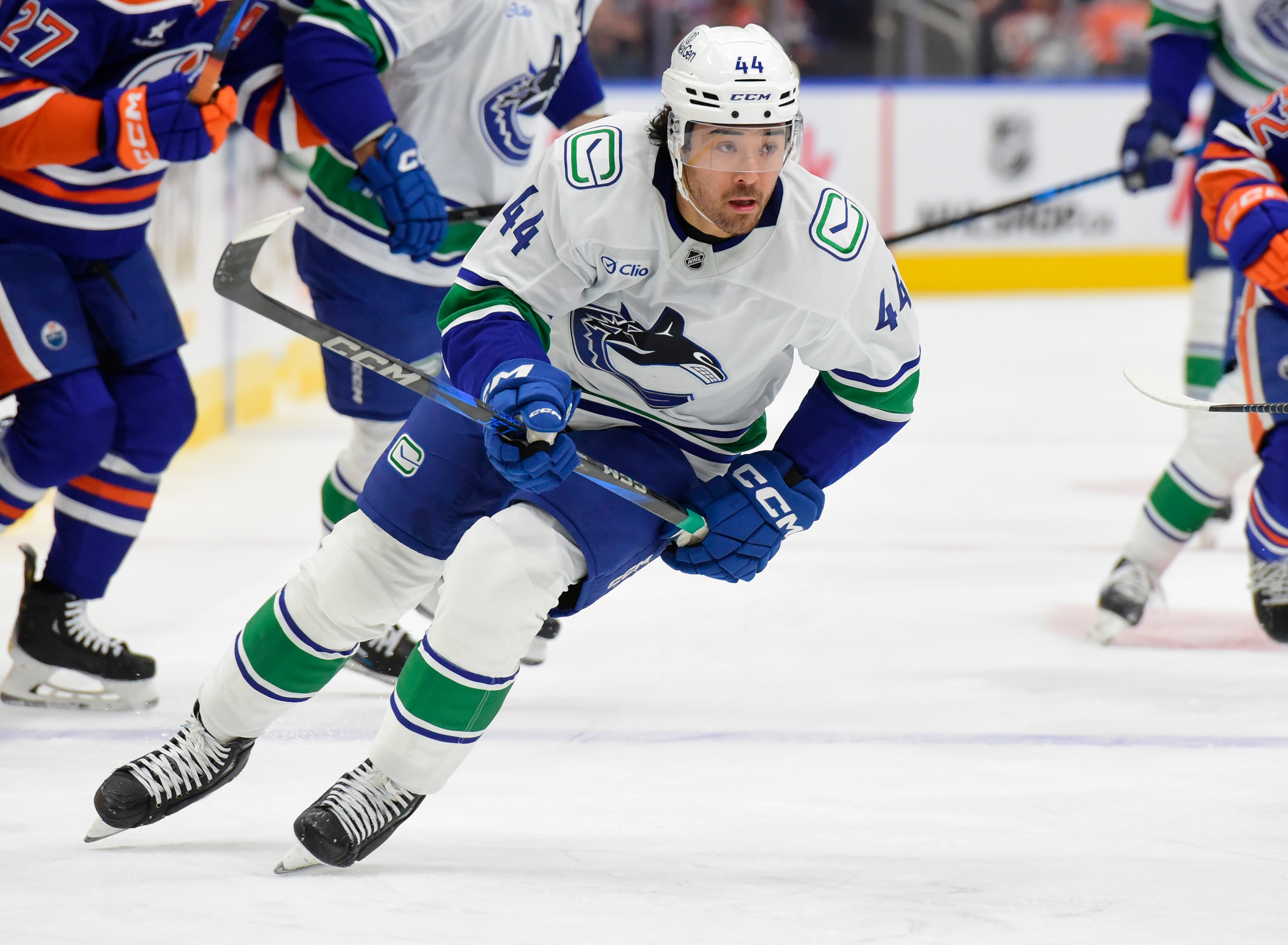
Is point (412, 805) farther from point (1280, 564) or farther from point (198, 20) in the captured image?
point (1280, 564)

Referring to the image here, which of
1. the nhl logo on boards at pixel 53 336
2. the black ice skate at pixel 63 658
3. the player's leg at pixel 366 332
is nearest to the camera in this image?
the nhl logo on boards at pixel 53 336

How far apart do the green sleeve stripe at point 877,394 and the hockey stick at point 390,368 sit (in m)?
0.23

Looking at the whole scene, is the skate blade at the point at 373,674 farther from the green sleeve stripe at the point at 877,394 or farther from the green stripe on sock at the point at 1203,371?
the green stripe on sock at the point at 1203,371

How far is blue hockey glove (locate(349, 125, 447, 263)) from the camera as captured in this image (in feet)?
8.89

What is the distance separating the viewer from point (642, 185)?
74.9 inches

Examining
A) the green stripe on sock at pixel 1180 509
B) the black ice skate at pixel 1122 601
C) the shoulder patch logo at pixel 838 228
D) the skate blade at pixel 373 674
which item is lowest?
the black ice skate at pixel 1122 601

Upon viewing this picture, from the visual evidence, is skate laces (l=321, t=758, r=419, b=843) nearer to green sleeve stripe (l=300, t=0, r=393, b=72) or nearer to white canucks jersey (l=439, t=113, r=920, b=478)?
white canucks jersey (l=439, t=113, r=920, b=478)

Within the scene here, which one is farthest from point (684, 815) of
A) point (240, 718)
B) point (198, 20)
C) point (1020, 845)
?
point (198, 20)

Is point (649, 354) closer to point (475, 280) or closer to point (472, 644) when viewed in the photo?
point (475, 280)

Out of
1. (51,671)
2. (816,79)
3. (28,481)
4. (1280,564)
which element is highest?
(28,481)

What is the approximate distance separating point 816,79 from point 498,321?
721cm

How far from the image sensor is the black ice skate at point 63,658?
2645mm

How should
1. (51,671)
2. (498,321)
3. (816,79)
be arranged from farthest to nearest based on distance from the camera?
1. (816,79)
2. (51,671)
3. (498,321)

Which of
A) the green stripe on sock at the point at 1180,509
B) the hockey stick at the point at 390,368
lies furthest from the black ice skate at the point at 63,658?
the green stripe on sock at the point at 1180,509
